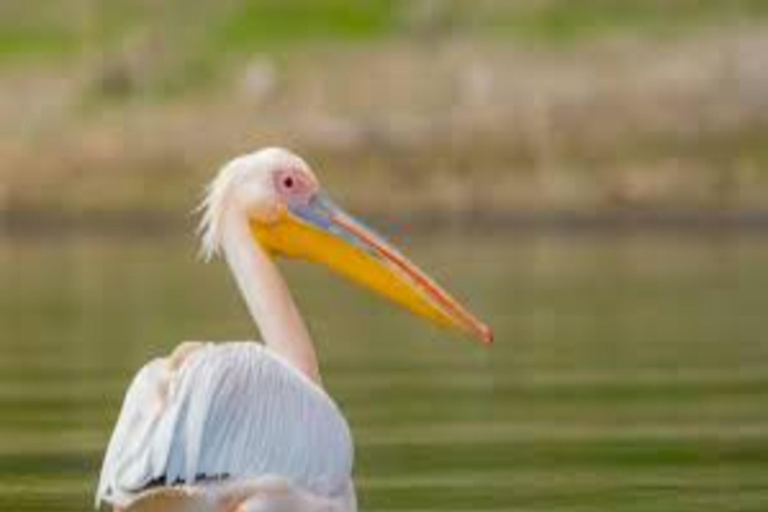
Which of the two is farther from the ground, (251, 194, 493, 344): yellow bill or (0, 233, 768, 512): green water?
(251, 194, 493, 344): yellow bill

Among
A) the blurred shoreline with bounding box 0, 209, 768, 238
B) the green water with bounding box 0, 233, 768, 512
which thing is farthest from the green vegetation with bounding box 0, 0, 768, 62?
the green water with bounding box 0, 233, 768, 512

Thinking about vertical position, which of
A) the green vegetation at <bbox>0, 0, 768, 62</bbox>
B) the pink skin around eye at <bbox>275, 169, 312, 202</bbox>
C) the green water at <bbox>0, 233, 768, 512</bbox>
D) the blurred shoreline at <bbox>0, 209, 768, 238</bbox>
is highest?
the green vegetation at <bbox>0, 0, 768, 62</bbox>

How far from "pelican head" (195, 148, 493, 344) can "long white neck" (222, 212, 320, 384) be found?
0.05 m

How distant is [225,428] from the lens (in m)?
11.6

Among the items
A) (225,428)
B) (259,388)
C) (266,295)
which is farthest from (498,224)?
(225,428)

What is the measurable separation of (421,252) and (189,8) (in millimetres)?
14516

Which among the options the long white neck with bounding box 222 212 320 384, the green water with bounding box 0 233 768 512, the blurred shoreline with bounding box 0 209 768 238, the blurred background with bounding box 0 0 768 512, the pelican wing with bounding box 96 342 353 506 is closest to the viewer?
the pelican wing with bounding box 96 342 353 506

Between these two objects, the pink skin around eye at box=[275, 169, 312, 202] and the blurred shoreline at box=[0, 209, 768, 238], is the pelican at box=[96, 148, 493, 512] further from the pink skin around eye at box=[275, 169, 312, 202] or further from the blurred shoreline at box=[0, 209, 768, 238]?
the blurred shoreline at box=[0, 209, 768, 238]

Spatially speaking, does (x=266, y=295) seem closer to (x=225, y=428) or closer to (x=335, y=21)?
(x=225, y=428)

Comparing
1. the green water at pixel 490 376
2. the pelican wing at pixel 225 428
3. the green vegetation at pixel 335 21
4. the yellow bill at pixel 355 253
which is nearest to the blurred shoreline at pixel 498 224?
the green vegetation at pixel 335 21

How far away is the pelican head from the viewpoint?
41.3ft

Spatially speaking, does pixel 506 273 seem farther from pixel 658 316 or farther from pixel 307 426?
pixel 307 426

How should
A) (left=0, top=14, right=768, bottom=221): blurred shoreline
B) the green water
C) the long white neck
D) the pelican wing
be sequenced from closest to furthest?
the pelican wing
the long white neck
the green water
(left=0, top=14, right=768, bottom=221): blurred shoreline

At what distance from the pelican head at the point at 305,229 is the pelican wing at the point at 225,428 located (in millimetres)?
683
